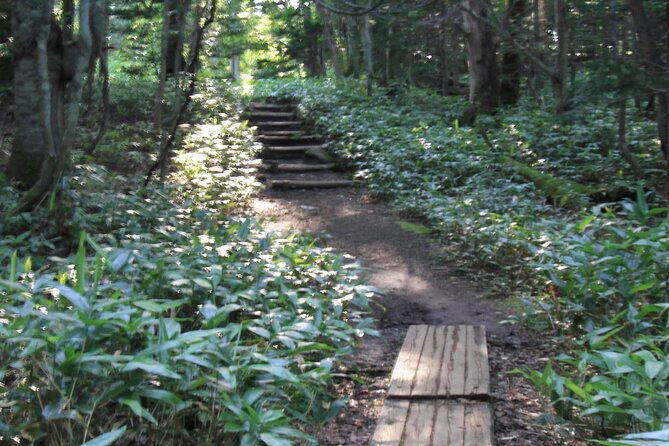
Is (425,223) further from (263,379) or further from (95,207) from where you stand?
(263,379)

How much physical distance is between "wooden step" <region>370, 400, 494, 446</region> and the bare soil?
0.13 m

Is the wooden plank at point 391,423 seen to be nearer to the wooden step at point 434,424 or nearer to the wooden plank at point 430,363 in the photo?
the wooden step at point 434,424

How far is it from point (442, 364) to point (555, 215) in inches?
178

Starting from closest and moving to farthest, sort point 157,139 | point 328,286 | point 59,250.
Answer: point 328,286, point 59,250, point 157,139

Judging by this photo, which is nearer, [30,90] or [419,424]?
[419,424]

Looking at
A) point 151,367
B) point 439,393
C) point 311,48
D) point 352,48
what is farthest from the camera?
point 311,48

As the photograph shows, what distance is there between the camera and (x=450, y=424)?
10.8ft

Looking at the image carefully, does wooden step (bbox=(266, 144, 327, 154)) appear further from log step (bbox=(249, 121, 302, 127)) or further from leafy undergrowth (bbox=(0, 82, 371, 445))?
leafy undergrowth (bbox=(0, 82, 371, 445))

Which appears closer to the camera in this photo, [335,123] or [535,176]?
[535,176]

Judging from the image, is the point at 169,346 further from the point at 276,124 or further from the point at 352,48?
the point at 352,48

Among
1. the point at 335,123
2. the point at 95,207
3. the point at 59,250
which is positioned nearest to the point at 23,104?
the point at 95,207

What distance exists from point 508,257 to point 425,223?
2.78 meters

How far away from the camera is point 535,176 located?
9.92m

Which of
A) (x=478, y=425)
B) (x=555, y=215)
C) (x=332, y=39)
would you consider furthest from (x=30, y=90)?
(x=332, y=39)
